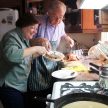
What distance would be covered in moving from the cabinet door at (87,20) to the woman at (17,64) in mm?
1624

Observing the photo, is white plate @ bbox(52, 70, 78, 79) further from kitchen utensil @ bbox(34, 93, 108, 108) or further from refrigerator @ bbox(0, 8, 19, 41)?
refrigerator @ bbox(0, 8, 19, 41)

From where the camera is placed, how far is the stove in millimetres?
1354

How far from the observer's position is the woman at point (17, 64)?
177 cm

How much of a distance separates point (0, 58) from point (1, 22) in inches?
79.0

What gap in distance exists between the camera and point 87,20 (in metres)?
3.38

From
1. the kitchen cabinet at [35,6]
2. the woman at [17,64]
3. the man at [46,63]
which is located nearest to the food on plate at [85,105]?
the woman at [17,64]

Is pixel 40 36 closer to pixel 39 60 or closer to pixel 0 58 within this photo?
pixel 39 60

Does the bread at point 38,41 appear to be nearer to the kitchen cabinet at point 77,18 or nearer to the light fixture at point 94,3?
the light fixture at point 94,3

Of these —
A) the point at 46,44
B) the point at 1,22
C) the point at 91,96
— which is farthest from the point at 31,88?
the point at 1,22

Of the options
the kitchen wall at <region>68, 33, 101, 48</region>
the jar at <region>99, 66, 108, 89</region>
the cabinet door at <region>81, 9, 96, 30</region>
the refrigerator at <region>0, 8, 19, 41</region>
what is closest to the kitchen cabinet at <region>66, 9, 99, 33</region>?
the cabinet door at <region>81, 9, 96, 30</region>

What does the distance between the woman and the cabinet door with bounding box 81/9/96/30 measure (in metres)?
1.62

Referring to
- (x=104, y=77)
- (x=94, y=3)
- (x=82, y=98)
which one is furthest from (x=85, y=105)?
(x=94, y=3)

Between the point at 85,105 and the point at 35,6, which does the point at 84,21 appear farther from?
the point at 85,105

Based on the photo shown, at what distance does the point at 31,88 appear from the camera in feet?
7.16
